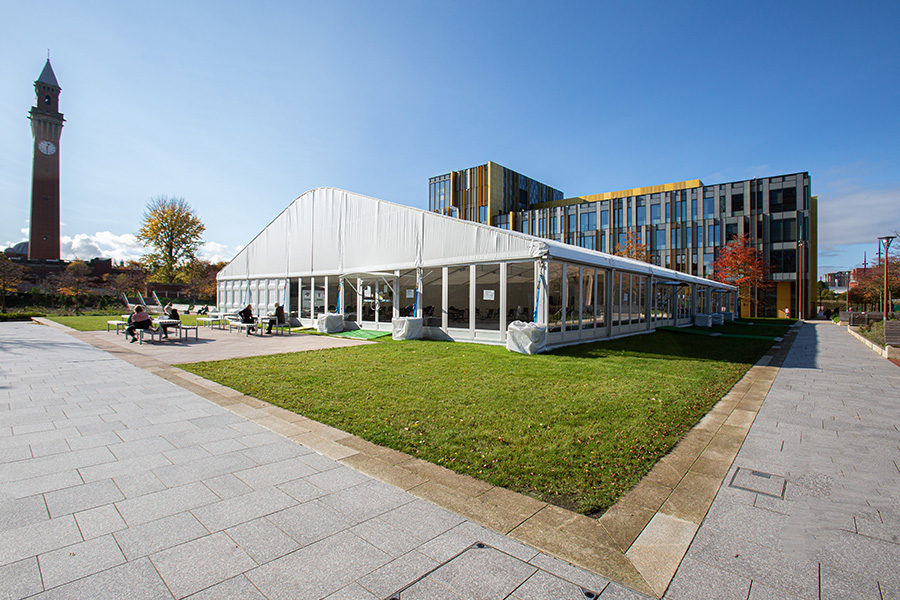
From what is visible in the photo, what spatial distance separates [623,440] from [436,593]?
2.84 m

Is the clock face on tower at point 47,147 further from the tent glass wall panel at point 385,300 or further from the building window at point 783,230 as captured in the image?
the building window at point 783,230

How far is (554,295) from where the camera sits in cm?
1174

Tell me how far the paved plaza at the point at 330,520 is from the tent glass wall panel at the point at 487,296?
7852mm

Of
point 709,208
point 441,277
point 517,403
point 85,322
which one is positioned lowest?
point 517,403

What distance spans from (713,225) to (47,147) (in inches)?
3277

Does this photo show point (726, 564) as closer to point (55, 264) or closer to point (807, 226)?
point (807, 226)

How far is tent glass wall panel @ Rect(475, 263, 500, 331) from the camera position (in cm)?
1255

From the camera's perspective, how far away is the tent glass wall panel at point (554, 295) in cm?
1151

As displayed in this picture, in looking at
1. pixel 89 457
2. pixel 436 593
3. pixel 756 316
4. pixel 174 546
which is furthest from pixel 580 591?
pixel 756 316

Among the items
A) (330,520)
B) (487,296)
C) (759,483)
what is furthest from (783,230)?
(330,520)

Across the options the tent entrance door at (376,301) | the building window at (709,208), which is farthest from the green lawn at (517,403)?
the building window at (709,208)

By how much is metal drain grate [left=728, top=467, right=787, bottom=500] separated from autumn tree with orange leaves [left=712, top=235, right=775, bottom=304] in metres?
36.3

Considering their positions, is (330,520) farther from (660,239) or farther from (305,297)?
(660,239)

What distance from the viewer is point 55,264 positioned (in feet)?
187
